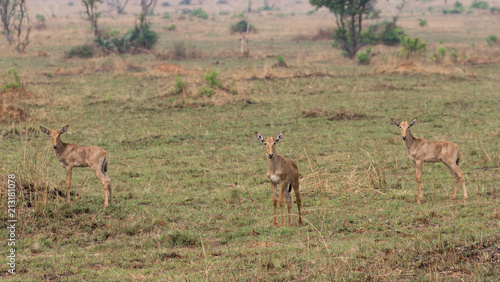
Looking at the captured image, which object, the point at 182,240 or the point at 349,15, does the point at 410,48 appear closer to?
the point at 349,15

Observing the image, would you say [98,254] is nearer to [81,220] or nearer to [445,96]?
[81,220]

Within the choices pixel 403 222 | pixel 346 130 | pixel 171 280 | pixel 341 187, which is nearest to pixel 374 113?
pixel 346 130

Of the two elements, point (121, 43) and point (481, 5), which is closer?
point (121, 43)

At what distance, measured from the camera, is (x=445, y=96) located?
21141 mm

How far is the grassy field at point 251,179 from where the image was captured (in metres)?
6.62

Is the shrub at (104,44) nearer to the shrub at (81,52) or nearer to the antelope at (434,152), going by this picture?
the shrub at (81,52)

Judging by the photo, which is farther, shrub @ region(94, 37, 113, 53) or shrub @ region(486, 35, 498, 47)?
shrub @ region(486, 35, 498, 47)

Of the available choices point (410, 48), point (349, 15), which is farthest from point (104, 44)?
point (410, 48)

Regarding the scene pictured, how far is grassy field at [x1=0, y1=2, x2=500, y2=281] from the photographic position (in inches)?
261

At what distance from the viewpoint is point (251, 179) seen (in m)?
11.1

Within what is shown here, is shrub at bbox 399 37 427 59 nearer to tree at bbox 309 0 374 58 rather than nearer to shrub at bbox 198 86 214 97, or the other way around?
tree at bbox 309 0 374 58

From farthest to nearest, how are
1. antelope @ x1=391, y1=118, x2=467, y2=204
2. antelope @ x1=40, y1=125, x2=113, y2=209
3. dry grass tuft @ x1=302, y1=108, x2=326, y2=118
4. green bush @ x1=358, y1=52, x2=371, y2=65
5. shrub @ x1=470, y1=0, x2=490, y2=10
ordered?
shrub @ x1=470, y1=0, x2=490, y2=10, green bush @ x1=358, y1=52, x2=371, y2=65, dry grass tuft @ x1=302, y1=108, x2=326, y2=118, antelope @ x1=391, y1=118, x2=467, y2=204, antelope @ x1=40, y1=125, x2=113, y2=209

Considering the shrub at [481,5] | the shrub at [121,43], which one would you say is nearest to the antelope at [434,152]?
the shrub at [121,43]

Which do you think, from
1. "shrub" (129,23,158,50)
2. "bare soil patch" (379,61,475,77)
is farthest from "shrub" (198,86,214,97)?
"shrub" (129,23,158,50)
